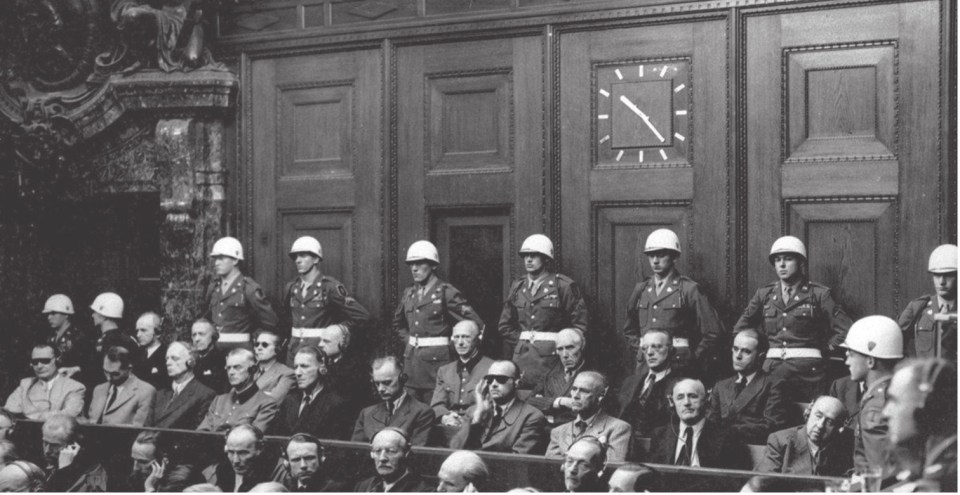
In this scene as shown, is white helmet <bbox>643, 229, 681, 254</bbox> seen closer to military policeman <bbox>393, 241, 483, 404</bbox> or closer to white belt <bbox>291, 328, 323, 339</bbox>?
military policeman <bbox>393, 241, 483, 404</bbox>

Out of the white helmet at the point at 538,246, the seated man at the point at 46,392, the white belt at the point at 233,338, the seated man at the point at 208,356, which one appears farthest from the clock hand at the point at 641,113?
the seated man at the point at 46,392

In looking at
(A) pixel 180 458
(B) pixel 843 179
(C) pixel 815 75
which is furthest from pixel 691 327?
(A) pixel 180 458

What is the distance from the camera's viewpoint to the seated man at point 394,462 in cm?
606

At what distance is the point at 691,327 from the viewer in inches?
307

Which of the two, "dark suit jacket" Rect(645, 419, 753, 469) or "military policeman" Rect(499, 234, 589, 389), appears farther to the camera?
"military policeman" Rect(499, 234, 589, 389)

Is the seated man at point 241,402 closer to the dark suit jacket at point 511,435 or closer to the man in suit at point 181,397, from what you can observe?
the man in suit at point 181,397

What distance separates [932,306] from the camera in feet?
22.6

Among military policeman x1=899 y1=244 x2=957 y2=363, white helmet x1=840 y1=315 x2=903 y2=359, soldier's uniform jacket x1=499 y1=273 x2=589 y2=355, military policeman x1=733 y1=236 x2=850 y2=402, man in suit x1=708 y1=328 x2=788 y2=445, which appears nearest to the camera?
white helmet x1=840 y1=315 x2=903 y2=359

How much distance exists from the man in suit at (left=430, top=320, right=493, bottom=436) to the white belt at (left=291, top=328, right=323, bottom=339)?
1290 millimetres

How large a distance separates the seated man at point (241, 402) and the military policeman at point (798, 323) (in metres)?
3.36

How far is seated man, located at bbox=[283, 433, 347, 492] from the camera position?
6.23 m

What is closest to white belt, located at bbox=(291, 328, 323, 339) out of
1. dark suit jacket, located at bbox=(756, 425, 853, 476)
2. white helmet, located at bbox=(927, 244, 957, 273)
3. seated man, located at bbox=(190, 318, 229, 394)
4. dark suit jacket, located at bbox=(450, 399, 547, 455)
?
seated man, located at bbox=(190, 318, 229, 394)

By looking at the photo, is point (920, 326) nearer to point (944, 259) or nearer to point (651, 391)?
point (944, 259)

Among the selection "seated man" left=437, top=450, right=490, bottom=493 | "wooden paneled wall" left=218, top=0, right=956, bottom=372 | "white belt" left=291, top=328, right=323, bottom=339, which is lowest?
"seated man" left=437, top=450, right=490, bottom=493
